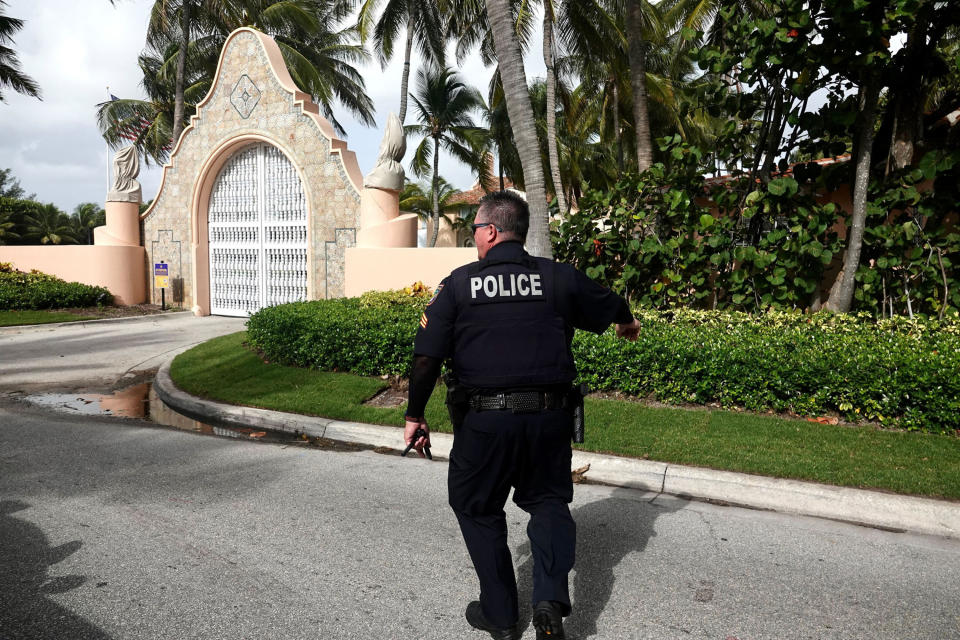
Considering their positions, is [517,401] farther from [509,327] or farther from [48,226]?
[48,226]

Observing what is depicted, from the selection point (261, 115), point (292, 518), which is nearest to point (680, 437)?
point (292, 518)

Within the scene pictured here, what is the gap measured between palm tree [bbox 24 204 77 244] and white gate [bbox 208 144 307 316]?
3679cm

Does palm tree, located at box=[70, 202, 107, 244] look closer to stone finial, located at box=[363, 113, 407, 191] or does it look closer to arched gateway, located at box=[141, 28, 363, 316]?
arched gateway, located at box=[141, 28, 363, 316]

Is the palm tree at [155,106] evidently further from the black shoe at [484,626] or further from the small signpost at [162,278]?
the black shoe at [484,626]

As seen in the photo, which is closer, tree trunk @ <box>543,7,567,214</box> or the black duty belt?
the black duty belt

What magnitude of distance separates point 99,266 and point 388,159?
32.9 feet

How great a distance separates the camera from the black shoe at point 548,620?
2.45 metres

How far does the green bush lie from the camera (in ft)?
53.6

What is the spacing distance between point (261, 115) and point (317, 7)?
33.8ft

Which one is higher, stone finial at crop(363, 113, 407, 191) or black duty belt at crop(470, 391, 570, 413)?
stone finial at crop(363, 113, 407, 191)

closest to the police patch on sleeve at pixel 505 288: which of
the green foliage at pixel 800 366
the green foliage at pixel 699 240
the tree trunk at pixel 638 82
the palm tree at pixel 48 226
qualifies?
the green foliage at pixel 800 366

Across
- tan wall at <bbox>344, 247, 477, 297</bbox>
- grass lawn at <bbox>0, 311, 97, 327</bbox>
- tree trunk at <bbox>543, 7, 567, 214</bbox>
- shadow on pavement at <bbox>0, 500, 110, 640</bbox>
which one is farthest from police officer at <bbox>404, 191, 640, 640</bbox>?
grass lawn at <bbox>0, 311, 97, 327</bbox>

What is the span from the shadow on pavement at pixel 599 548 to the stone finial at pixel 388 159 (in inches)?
392

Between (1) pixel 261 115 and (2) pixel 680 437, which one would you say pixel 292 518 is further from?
(1) pixel 261 115
